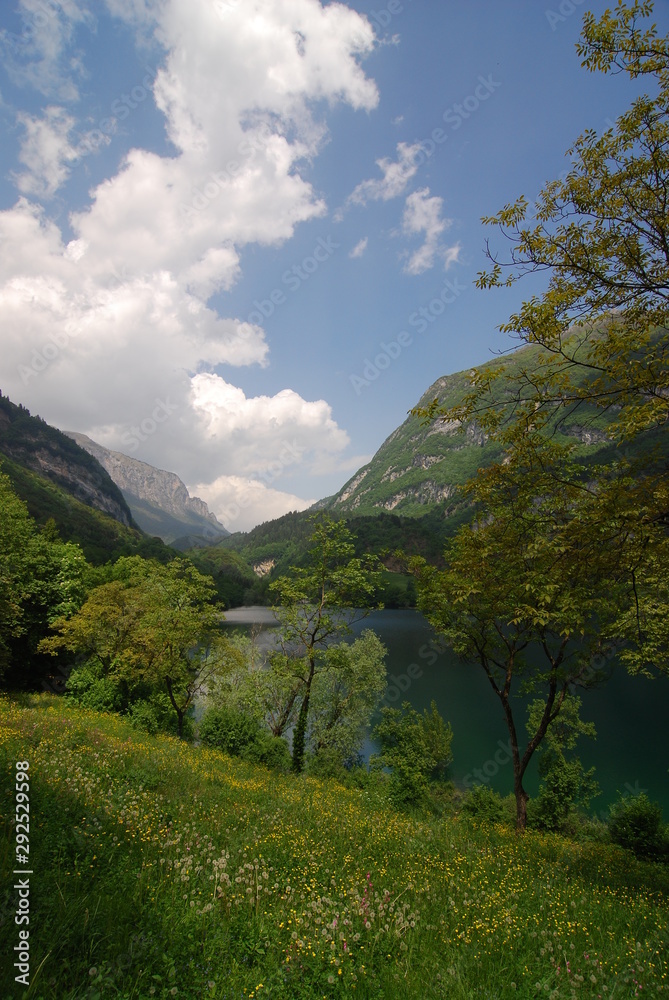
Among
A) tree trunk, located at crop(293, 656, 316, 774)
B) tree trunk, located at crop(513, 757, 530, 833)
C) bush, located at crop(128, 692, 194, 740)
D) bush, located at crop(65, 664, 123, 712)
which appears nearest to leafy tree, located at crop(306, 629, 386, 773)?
tree trunk, located at crop(293, 656, 316, 774)

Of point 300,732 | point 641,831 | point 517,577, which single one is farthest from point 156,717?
point 641,831

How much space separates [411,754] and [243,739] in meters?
12.6

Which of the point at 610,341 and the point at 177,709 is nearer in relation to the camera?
the point at 610,341

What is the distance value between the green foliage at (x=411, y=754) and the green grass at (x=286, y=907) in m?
12.6

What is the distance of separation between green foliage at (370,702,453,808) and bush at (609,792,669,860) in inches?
303

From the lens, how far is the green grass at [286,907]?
11.9ft

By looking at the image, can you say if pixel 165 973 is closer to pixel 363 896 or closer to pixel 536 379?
pixel 363 896

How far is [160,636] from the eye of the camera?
19.6m

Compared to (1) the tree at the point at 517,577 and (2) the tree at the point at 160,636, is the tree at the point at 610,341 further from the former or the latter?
(2) the tree at the point at 160,636

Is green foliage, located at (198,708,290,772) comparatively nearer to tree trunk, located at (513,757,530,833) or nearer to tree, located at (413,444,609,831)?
tree trunk, located at (513,757,530,833)

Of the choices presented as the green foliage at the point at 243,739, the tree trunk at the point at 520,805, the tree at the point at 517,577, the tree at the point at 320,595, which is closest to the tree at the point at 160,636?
the green foliage at the point at 243,739

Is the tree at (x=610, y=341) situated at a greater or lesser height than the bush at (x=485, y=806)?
greater

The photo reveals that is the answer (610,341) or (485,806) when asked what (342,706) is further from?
(610,341)

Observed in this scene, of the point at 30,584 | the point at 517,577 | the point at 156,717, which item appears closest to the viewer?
the point at 517,577
